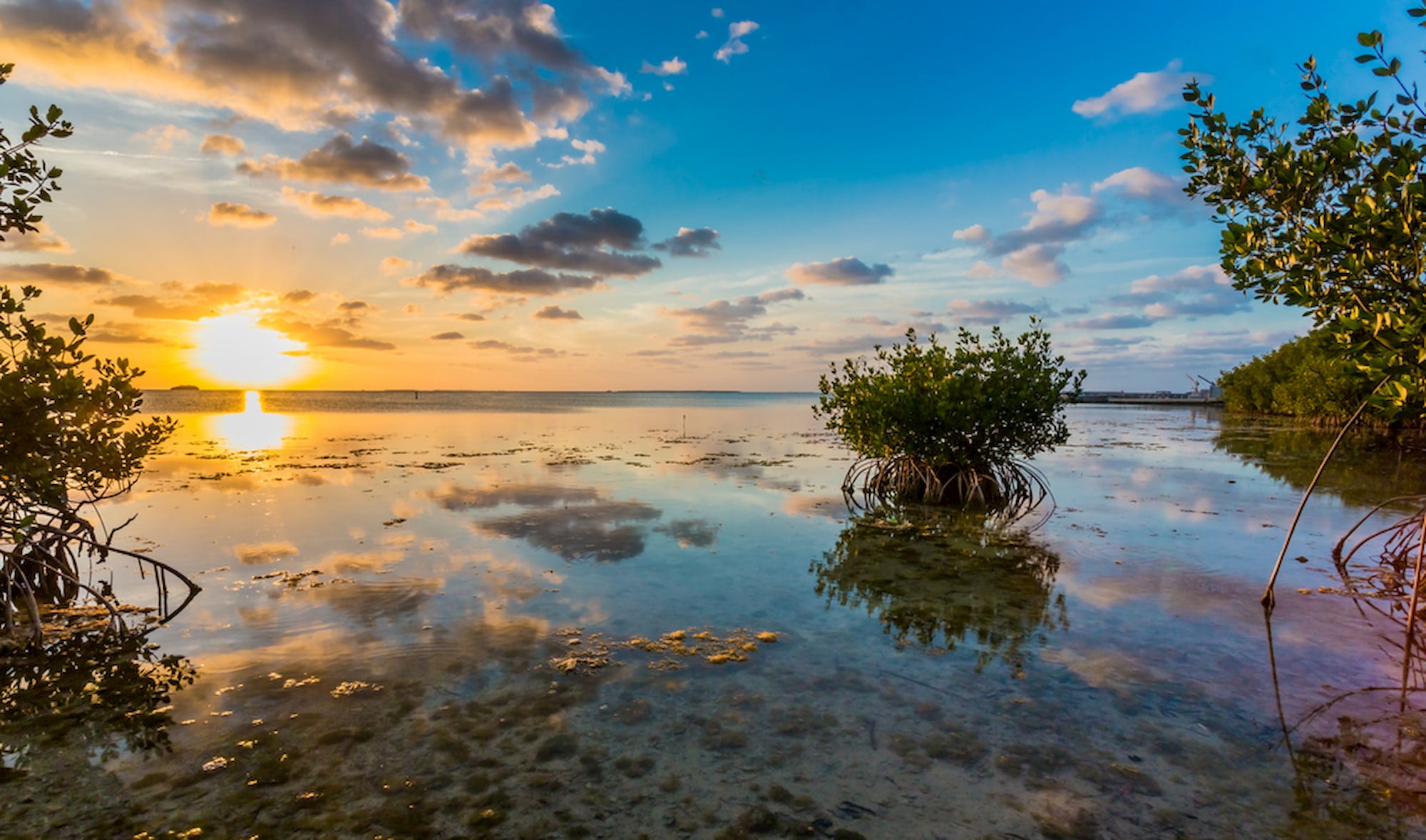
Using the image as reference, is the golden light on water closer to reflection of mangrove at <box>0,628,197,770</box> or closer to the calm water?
the calm water

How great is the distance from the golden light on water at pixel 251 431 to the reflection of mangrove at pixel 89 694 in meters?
27.2

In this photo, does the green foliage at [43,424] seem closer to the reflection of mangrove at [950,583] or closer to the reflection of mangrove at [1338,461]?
the reflection of mangrove at [950,583]

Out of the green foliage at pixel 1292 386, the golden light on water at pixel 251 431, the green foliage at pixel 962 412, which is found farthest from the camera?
the green foliage at pixel 1292 386

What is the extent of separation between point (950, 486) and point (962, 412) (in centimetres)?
253

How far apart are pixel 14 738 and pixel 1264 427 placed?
63689 millimetres

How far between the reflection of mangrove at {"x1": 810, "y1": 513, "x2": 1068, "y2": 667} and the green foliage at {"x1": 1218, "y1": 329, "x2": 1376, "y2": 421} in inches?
762

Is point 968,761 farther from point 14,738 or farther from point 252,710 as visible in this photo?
point 14,738

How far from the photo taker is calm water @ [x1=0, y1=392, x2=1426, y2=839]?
4820 mm

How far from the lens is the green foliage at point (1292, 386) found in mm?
39469

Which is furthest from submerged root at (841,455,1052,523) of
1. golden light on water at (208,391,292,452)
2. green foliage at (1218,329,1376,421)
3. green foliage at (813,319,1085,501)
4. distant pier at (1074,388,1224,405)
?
distant pier at (1074,388,1224,405)

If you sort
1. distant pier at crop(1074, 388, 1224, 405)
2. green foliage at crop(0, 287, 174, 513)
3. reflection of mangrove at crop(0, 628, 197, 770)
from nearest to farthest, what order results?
reflection of mangrove at crop(0, 628, 197, 770), green foliage at crop(0, 287, 174, 513), distant pier at crop(1074, 388, 1224, 405)

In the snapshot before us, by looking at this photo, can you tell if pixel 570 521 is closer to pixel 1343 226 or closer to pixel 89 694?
pixel 89 694

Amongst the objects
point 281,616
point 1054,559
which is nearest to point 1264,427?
point 1054,559

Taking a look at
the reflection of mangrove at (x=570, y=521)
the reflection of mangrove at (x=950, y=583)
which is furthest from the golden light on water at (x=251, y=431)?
the reflection of mangrove at (x=950, y=583)
